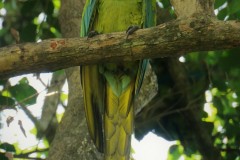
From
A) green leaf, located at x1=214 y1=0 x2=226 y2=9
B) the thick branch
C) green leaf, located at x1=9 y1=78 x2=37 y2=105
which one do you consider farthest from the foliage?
the thick branch

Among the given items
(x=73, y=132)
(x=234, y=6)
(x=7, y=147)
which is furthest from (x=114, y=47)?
(x=7, y=147)

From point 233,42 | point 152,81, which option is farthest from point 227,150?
point 233,42

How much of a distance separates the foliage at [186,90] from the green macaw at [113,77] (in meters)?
0.75

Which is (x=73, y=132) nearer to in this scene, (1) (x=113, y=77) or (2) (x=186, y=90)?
(1) (x=113, y=77)

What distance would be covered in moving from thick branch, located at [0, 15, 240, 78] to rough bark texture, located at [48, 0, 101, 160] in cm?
73

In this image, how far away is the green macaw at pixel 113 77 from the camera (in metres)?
2.91

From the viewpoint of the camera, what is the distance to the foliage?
377 centimetres

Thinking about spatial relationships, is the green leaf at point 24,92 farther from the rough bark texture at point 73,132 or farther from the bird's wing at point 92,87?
the bird's wing at point 92,87

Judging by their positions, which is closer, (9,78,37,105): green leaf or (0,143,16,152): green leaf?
(0,143,16,152): green leaf

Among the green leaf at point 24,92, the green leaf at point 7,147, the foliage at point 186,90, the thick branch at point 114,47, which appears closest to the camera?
the thick branch at point 114,47

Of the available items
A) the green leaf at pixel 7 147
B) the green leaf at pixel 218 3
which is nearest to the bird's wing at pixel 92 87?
the green leaf at pixel 7 147

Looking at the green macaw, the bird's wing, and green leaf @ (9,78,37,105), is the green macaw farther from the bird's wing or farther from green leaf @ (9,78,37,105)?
green leaf @ (9,78,37,105)

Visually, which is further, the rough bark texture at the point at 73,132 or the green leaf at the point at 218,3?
the green leaf at the point at 218,3

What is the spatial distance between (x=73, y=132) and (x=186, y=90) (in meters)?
1.44
